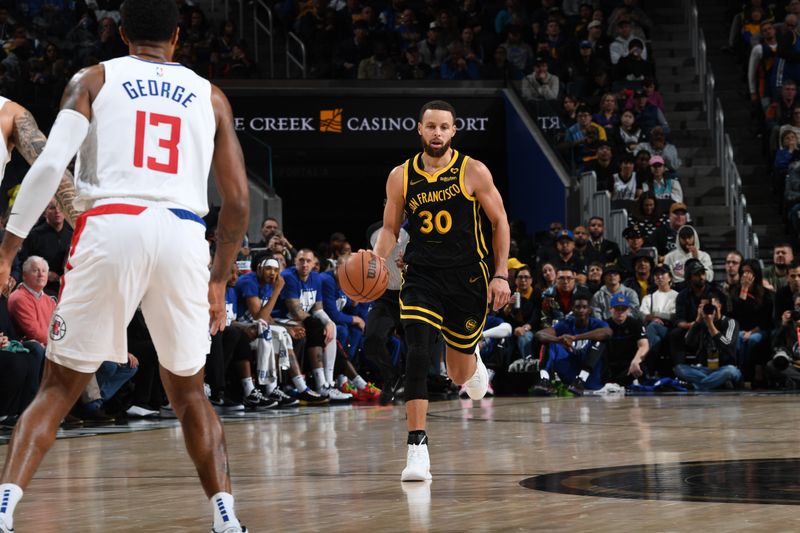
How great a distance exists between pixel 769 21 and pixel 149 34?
58.6ft

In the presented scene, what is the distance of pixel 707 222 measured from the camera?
19.6 meters

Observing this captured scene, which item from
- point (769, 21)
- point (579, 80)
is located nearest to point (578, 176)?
point (579, 80)

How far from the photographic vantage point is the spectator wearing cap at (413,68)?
67.9ft

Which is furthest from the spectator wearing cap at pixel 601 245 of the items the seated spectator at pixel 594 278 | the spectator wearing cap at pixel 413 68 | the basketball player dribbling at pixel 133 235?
the basketball player dribbling at pixel 133 235

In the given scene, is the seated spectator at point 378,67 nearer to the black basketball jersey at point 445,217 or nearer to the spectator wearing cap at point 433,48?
the spectator wearing cap at point 433,48

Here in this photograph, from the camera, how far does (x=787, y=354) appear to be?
1434 cm

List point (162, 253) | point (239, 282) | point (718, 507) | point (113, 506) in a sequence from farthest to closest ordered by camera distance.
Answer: point (239, 282), point (113, 506), point (718, 507), point (162, 253)

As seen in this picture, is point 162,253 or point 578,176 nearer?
point 162,253

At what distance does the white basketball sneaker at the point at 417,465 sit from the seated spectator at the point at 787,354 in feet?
29.0

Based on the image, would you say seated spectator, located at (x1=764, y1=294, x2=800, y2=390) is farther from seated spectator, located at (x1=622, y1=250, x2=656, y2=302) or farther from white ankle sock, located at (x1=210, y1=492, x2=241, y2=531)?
white ankle sock, located at (x1=210, y1=492, x2=241, y2=531)

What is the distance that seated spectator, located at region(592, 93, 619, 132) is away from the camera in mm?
18845

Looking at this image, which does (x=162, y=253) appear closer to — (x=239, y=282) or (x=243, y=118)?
(x=239, y=282)

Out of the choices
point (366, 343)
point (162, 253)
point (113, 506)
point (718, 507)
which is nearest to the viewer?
point (162, 253)

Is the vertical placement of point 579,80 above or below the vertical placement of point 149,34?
above
